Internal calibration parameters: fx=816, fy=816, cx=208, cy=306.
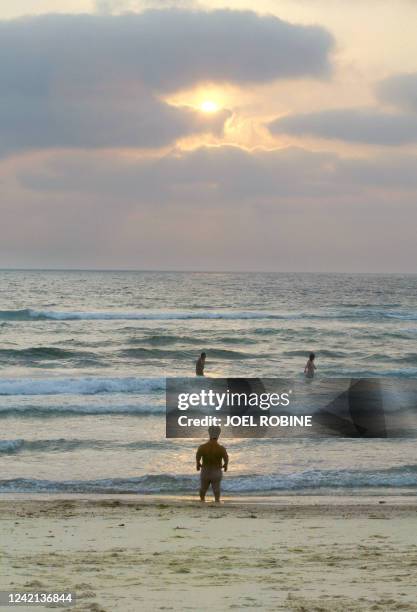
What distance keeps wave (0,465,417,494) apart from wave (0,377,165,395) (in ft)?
43.1

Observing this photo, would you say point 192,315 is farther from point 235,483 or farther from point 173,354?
point 235,483

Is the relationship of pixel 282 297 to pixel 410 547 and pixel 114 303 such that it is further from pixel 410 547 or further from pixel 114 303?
pixel 410 547

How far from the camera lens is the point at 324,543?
10.4 metres

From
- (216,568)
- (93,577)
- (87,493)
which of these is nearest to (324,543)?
(216,568)

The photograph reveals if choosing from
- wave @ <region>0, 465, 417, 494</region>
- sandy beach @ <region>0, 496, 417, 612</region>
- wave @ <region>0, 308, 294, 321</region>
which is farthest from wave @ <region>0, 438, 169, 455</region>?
wave @ <region>0, 308, 294, 321</region>

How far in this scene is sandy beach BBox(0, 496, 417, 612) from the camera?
760cm

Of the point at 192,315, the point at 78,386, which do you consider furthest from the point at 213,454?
the point at 192,315

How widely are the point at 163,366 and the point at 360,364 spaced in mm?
9063

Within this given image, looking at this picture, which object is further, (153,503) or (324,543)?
(153,503)

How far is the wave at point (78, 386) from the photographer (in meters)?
28.8

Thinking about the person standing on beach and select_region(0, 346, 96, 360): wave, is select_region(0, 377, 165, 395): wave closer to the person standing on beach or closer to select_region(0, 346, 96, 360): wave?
the person standing on beach

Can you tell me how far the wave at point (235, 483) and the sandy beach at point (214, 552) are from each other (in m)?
1.07

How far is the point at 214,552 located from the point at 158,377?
74.8 ft

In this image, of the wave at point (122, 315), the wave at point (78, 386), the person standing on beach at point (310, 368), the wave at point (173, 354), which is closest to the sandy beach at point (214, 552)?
the wave at point (78, 386)
